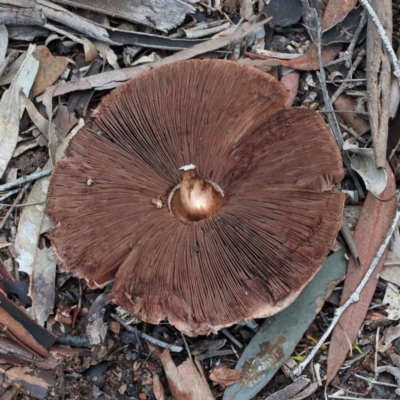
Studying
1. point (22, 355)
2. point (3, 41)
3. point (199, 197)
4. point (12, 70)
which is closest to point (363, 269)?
point (199, 197)

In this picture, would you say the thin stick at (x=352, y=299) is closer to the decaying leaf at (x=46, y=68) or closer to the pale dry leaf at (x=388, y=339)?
the pale dry leaf at (x=388, y=339)

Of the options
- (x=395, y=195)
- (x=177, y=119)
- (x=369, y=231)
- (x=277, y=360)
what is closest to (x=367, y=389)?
(x=277, y=360)

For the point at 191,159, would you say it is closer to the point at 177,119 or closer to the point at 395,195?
the point at 177,119

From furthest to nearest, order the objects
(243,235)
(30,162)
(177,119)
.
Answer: (30,162)
(177,119)
(243,235)

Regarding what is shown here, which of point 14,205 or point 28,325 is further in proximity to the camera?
point 14,205

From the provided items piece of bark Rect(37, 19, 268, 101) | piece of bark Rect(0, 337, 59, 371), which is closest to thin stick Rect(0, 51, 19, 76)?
piece of bark Rect(37, 19, 268, 101)

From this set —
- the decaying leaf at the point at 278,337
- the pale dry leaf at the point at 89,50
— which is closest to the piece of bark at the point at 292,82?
the decaying leaf at the point at 278,337

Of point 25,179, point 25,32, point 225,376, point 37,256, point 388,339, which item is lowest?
A: point 225,376

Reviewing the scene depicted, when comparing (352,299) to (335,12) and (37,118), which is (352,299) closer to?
(335,12)
